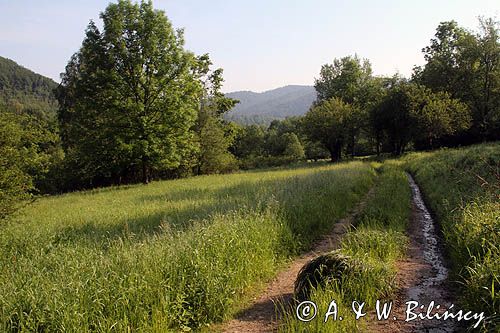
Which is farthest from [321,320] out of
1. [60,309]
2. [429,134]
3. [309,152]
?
[309,152]

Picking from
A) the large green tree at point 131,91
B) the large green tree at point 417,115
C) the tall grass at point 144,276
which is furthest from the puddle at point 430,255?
the large green tree at point 417,115

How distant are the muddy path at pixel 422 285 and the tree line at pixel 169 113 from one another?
14.6 metres

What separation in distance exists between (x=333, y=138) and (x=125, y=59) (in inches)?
1231

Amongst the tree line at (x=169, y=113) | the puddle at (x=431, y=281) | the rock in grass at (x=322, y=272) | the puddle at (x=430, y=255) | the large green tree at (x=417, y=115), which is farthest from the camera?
the large green tree at (x=417, y=115)

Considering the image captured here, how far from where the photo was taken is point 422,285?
7.04 m

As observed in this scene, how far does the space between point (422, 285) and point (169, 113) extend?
2596 centimetres

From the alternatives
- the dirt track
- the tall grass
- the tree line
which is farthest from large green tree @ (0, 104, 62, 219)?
the dirt track

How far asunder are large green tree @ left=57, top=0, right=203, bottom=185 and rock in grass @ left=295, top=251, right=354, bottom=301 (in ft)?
77.2

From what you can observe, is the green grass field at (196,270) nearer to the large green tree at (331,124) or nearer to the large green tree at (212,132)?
the large green tree at (212,132)

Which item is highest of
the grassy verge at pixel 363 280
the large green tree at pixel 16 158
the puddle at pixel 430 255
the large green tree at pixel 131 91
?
the large green tree at pixel 131 91

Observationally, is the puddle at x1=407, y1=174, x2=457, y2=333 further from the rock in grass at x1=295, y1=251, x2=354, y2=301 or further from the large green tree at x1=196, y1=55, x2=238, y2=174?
the large green tree at x1=196, y1=55, x2=238, y2=174

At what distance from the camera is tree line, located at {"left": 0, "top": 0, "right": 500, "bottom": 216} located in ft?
91.0

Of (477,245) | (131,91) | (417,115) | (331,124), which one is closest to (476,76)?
(417,115)

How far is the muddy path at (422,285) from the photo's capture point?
17.8 ft
